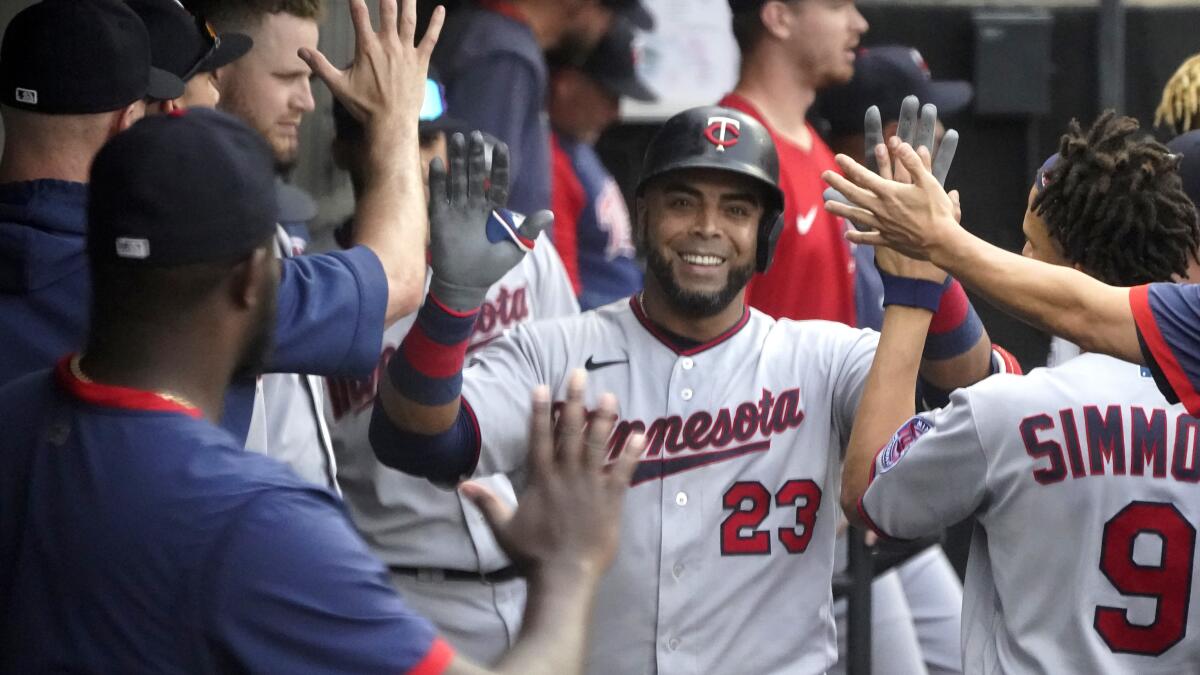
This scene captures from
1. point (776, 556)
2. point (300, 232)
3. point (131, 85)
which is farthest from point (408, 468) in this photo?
point (300, 232)

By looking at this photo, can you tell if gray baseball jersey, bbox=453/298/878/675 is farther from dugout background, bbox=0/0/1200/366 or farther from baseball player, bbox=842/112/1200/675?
dugout background, bbox=0/0/1200/366

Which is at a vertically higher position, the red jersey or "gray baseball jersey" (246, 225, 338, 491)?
the red jersey

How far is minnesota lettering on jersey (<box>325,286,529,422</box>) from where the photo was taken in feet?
13.3

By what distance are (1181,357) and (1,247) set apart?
180 cm

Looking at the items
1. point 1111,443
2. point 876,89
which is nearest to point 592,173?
point 876,89

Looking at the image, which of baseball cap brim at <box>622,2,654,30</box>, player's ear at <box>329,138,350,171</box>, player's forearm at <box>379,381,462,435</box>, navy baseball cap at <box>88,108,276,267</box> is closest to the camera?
navy baseball cap at <box>88,108,276,267</box>

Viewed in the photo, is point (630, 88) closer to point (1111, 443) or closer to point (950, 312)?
point (950, 312)

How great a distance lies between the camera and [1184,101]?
490 centimetres

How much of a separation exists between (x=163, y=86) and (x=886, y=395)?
4.48 feet

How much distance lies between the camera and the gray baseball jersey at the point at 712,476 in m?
3.31

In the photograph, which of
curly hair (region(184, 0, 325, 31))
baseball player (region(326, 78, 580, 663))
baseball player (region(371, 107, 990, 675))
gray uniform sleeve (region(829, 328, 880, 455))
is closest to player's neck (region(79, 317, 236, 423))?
baseball player (region(371, 107, 990, 675))

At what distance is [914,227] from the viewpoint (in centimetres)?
290

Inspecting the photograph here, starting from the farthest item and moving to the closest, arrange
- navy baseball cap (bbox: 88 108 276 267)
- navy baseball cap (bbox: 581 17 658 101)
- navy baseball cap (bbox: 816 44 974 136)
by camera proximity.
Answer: navy baseball cap (bbox: 581 17 658 101) → navy baseball cap (bbox: 816 44 974 136) → navy baseball cap (bbox: 88 108 276 267)

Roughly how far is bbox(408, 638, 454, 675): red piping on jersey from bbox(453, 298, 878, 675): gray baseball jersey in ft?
4.78
